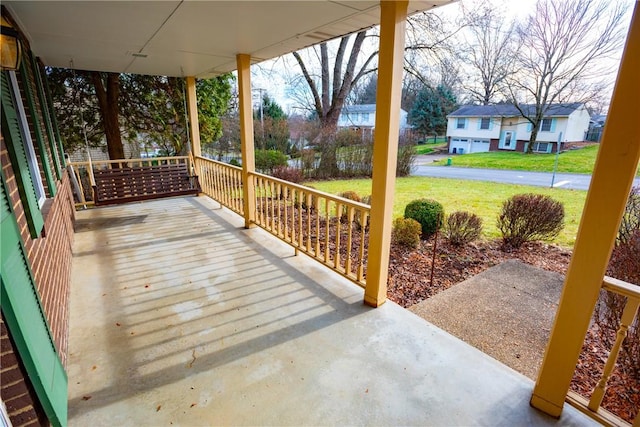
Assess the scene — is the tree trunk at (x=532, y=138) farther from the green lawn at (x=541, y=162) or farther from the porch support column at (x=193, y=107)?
the porch support column at (x=193, y=107)

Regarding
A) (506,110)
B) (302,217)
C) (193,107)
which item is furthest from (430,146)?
(193,107)

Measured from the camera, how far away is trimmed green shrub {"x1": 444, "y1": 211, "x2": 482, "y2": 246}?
4852 mm

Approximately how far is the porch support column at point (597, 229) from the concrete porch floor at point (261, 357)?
0.90 ft

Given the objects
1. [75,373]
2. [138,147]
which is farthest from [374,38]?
[75,373]

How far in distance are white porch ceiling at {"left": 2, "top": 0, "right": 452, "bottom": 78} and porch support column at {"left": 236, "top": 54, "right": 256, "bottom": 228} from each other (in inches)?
7.8

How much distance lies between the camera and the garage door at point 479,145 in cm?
2256

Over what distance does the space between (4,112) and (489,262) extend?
5.01 meters

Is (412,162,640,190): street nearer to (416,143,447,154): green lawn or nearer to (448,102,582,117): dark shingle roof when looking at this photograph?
(448,102,582,117): dark shingle roof

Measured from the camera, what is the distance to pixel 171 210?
18.9ft

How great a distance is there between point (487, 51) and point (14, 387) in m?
14.7

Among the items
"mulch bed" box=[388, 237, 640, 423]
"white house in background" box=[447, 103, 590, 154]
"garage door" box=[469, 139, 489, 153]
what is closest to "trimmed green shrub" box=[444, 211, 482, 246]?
"mulch bed" box=[388, 237, 640, 423]

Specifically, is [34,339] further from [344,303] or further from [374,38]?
[374,38]

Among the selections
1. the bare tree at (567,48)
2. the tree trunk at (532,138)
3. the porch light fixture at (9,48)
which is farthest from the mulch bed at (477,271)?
the tree trunk at (532,138)

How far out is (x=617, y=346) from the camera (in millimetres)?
1626
